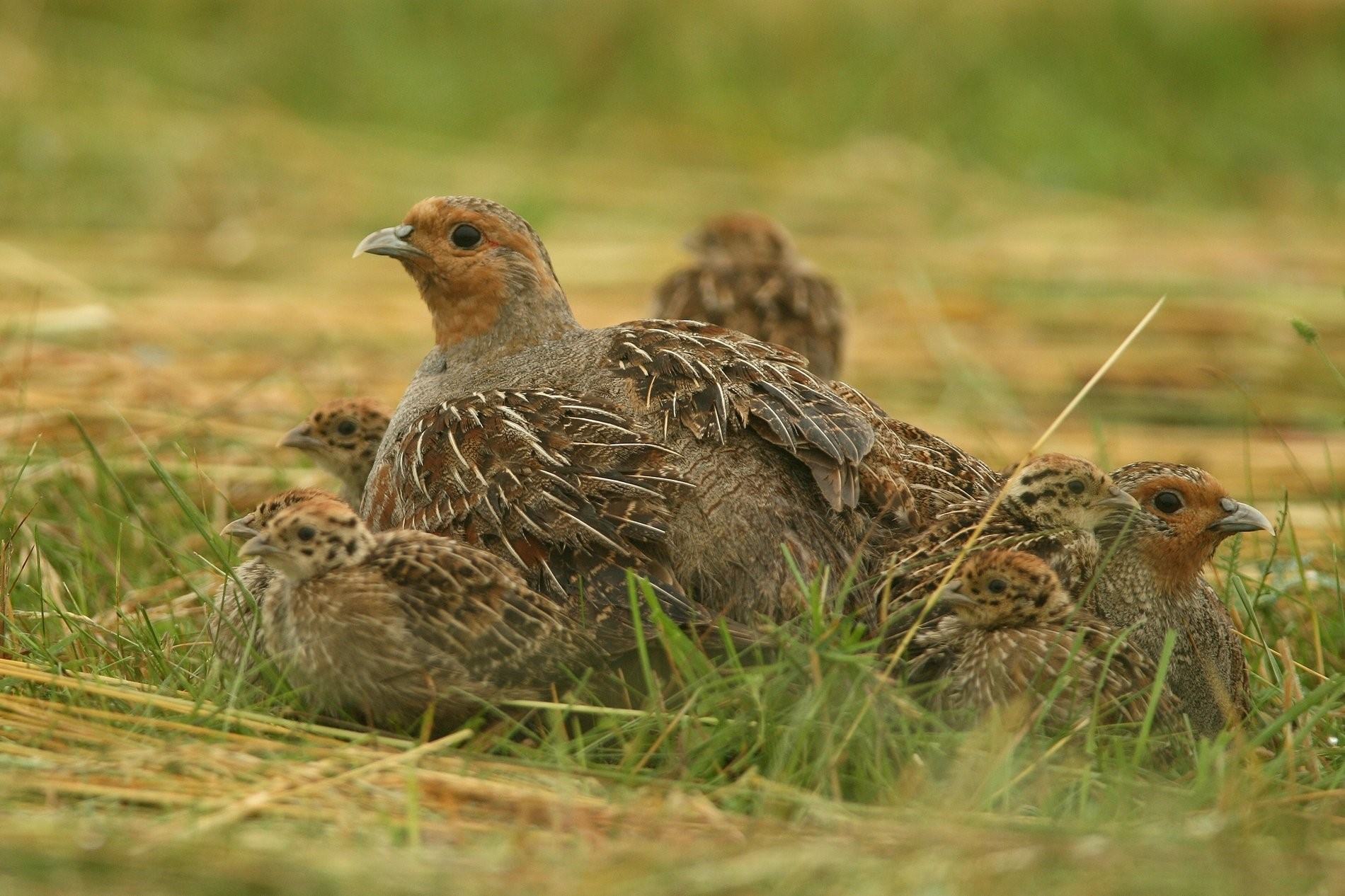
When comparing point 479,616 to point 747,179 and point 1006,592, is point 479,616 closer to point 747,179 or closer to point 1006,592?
point 1006,592

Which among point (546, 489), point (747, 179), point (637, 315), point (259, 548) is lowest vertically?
point (259, 548)

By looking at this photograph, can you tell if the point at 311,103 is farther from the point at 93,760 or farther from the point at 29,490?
the point at 93,760

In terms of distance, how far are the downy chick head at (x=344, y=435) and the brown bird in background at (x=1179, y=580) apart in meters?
2.17

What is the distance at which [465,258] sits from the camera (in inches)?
192

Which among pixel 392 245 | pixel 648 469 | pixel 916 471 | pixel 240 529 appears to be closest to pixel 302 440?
pixel 392 245

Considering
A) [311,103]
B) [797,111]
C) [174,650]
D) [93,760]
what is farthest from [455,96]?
[93,760]

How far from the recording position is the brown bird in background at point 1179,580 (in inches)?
160

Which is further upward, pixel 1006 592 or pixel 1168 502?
pixel 1168 502

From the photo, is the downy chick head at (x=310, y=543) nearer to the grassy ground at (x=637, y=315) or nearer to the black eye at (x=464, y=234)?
the grassy ground at (x=637, y=315)

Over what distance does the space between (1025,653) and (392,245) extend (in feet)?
6.94

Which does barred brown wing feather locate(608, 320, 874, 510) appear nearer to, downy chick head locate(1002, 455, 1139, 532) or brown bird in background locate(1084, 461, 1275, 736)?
downy chick head locate(1002, 455, 1139, 532)

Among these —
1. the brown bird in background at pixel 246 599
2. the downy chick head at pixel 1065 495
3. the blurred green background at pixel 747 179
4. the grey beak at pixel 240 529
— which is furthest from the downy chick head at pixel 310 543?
the blurred green background at pixel 747 179

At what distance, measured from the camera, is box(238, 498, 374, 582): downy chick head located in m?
3.81

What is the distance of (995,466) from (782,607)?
278 cm
